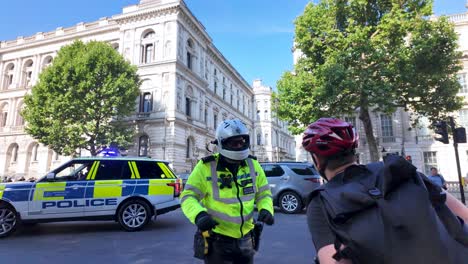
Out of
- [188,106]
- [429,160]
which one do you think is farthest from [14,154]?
[429,160]

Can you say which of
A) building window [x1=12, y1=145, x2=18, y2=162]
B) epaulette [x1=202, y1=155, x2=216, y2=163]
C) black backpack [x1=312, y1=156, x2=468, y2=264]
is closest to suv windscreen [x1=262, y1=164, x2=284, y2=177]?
epaulette [x1=202, y1=155, x2=216, y2=163]

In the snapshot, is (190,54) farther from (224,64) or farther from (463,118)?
(463,118)

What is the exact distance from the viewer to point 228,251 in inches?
94.6

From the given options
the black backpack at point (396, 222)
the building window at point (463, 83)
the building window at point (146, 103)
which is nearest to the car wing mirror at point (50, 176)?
the black backpack at point (396, 222)

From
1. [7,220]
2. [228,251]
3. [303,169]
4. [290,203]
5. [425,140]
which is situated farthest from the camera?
[425,140]

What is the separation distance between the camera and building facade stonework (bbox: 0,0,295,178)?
1178 inches

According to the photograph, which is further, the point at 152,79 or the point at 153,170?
the point at 152,79

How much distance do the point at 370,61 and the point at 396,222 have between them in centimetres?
1780

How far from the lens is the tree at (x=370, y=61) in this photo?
16.1 m

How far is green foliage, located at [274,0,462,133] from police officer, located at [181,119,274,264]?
1466 centimetres

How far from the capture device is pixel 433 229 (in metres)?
0.96

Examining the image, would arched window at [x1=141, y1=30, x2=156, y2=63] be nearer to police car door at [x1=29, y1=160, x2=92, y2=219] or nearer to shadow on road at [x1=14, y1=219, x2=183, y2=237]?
shadow on road at [x1=14, y1=219, x2=183, y2=237]

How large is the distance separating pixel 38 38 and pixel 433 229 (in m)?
48.3

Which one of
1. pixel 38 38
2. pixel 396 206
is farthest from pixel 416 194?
pixel 38 38
